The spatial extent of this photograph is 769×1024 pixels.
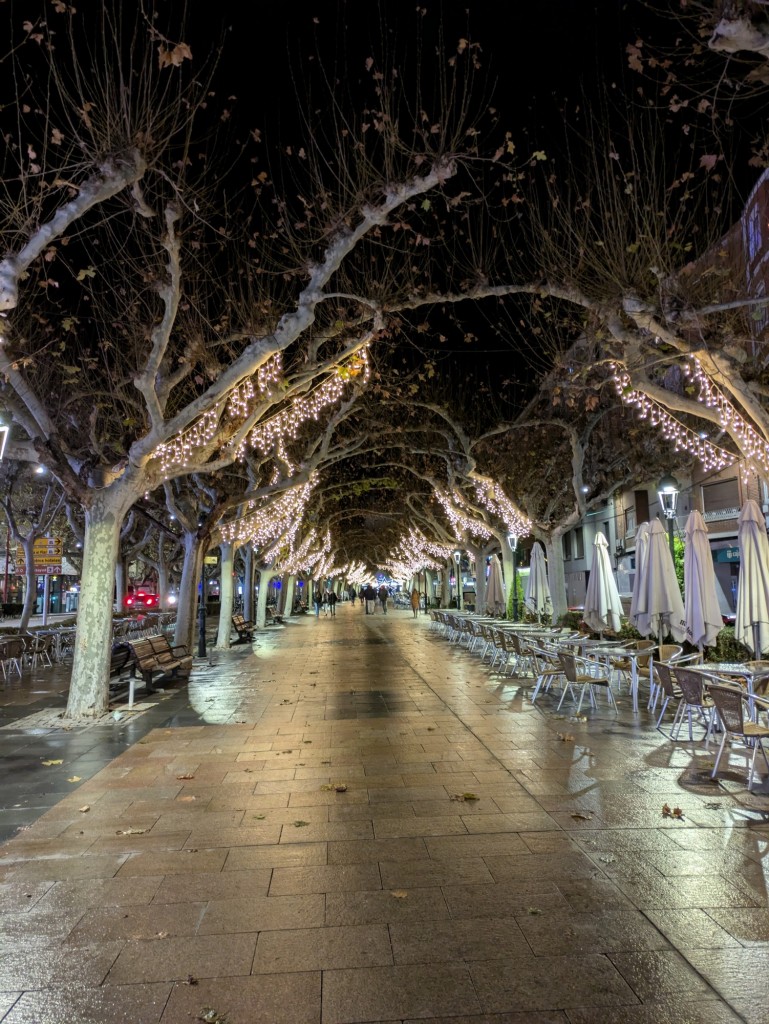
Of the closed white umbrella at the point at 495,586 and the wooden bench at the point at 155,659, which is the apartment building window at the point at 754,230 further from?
the wooden bench at the point at 155,659

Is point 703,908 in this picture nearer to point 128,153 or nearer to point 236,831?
point 236,831

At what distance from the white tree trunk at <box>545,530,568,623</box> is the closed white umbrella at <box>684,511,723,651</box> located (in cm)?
966

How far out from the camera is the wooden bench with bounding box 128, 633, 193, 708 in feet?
38.0

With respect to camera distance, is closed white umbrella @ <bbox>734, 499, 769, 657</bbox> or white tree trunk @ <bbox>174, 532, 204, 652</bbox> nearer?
closed white umbrella @ <bbox>734, 499, 769, 657</bbox>

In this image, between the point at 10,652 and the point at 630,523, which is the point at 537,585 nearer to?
the point at 10,652

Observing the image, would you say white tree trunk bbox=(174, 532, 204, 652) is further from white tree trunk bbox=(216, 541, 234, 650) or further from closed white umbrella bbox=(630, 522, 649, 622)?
closed white umbrella bbox=(630, 522, 649, 622)

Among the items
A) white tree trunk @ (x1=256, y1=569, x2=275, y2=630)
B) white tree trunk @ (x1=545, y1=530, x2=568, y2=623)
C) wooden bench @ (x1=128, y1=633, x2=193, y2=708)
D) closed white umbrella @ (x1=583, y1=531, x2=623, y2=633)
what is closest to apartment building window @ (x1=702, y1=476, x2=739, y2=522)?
white tree trunk @ (x1=545, y1=530, x2=568, y2=623)

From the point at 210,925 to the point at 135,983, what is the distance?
0.58 metres

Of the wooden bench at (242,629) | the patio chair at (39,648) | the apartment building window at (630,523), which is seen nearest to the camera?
the patio chair at (39,648)

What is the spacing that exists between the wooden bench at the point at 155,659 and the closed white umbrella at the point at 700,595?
8.43 m

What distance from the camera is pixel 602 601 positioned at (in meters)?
13.2

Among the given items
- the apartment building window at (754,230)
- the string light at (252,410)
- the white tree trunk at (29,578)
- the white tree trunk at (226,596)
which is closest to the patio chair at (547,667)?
the string light at (252,410)

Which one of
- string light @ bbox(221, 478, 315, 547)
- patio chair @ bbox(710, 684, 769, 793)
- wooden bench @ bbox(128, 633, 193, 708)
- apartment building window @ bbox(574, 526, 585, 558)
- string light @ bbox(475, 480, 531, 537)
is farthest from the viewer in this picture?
apartment building window @ bbox(574, 526, 585, 558)

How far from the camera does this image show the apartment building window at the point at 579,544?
44750mm
